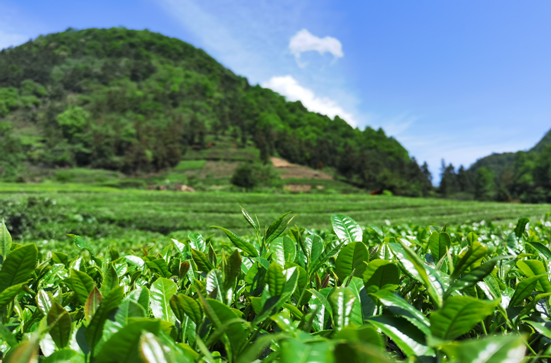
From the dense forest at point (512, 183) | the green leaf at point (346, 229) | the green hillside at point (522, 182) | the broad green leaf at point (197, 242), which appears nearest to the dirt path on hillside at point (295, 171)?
the dense forest at point (512, 183)

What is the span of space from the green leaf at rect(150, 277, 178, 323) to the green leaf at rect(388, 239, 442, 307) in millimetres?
431

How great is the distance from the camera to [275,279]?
1.60 feet

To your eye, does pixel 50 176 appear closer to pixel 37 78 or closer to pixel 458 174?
pixel 37 78

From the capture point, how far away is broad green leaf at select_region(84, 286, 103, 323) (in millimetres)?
446

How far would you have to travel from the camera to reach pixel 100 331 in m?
0.38

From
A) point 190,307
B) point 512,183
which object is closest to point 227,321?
point 190,307

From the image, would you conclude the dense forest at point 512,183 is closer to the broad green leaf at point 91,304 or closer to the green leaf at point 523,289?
the green leaf at point 523,289

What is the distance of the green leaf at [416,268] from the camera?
1.28ft

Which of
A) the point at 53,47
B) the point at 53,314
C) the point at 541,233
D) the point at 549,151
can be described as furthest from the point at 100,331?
the point at 53,47

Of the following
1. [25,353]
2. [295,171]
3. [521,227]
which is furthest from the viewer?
[295,171]

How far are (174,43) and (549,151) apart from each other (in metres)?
99.9

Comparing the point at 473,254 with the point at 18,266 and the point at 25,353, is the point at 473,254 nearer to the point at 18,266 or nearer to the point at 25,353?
the point at 25,353

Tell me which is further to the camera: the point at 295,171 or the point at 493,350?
the point at 295,171

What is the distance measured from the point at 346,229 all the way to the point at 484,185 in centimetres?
6250
